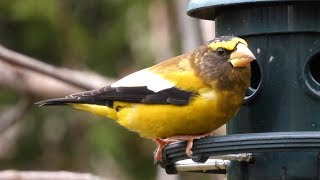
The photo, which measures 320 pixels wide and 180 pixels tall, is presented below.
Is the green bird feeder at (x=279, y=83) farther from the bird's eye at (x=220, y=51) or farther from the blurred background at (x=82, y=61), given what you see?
the blurred background at (x=82, y=61)

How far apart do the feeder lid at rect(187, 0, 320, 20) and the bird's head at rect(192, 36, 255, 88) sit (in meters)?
0.18

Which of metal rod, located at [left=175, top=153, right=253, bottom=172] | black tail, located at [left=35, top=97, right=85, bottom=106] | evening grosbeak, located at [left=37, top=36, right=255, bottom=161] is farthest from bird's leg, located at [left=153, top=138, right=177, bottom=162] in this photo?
black tail, located at [left=35, top=97, right=85, bottom=106]

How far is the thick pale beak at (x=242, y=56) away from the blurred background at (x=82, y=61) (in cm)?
387

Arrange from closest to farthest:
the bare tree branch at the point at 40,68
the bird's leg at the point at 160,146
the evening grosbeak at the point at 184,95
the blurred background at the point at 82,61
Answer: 1. the evening grosbeak at the point at 184,95
2. the bird's leg at the point at 160,146
3. the bare tree branch at the point at 40,68
4. the blurred background at the point at 82,61

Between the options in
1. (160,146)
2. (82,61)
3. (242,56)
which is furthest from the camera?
(82,61)

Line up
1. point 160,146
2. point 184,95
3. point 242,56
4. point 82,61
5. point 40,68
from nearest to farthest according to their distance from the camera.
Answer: point 242,56, point 184,95, point 160,146, point 40,68, point 82,61

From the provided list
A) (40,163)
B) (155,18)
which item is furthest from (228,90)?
(40,163)

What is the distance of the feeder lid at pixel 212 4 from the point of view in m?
5.38

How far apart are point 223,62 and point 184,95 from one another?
0.27 meters

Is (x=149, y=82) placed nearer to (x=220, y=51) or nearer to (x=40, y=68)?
(x=220, y=51)

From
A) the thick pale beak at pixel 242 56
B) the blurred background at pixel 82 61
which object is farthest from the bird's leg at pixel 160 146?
the blurred background at pixel 82 61

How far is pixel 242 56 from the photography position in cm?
526

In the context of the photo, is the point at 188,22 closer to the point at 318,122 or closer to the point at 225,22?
the point at 225,22

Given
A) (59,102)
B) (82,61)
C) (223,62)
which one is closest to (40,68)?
(59,102)
